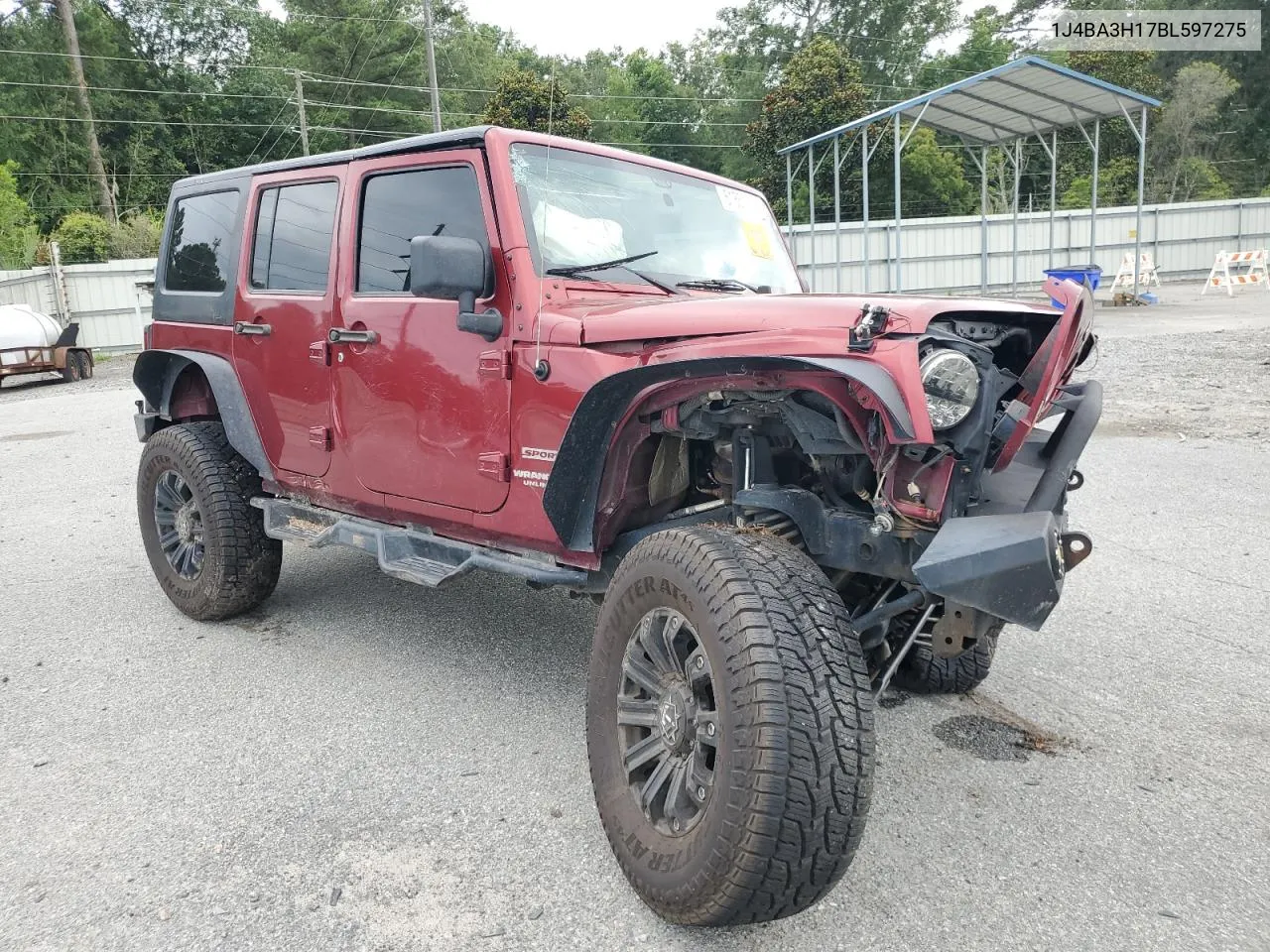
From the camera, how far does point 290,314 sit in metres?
4.08

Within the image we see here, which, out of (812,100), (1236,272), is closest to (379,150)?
(1236,272)

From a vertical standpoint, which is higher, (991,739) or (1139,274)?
(1139,274)

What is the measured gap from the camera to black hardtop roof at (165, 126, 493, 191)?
338 centimetres

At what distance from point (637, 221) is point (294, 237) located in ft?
5.49

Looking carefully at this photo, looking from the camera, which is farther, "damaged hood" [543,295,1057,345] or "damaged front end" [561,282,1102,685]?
"damaged hood" [543,295,1057,345]

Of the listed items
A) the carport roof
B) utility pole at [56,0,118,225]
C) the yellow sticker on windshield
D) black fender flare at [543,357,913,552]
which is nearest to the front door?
black fender flare at [543,357,913,552]

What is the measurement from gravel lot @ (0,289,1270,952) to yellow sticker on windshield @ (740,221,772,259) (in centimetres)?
191

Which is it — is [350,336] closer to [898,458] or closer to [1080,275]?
[898,458]

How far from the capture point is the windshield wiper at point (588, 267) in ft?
10.5

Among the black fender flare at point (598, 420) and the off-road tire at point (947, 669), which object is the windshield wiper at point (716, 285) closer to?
the black fender flare at point (598, 420)

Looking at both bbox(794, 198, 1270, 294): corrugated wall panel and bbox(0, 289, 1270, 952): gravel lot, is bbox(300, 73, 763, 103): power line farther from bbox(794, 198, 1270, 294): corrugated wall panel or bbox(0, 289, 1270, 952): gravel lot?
bbox(0, 289, 1270, 952): gravel lot

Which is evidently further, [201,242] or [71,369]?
[71,369]

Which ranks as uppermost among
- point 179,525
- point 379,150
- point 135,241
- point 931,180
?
point 931,180

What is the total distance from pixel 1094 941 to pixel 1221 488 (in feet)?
17.1
